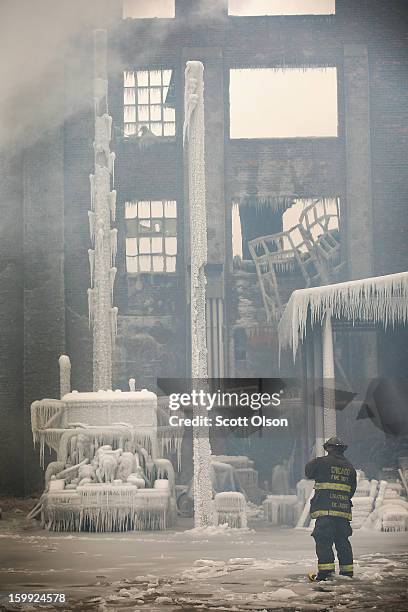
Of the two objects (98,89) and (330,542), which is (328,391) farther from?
(98,89)

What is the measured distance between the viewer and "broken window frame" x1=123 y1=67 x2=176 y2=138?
23.3 feet

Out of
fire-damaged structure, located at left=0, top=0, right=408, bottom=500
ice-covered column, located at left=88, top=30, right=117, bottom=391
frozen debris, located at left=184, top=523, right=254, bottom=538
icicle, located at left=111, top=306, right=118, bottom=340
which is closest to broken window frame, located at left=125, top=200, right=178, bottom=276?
fire-damaged structure, located at left=0, top=0, right=408, bottom=500

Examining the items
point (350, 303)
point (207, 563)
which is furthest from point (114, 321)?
point (207, 563)

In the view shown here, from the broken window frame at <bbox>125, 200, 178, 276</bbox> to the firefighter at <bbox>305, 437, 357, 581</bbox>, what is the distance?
1557 mm

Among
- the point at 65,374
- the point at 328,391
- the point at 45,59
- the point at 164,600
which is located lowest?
the point at 164,600

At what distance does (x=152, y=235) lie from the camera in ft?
23.5

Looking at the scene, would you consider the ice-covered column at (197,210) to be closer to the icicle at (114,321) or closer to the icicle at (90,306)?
the icicle at (114,321)

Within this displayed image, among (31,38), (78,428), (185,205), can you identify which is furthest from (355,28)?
(78,428)

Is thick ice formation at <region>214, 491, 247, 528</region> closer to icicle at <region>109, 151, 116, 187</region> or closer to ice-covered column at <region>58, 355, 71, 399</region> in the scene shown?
ice-covered column at <region>58, 355, 71, 399</region>

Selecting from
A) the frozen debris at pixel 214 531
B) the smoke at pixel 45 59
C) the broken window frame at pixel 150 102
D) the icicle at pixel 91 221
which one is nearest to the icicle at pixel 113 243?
the icicle at pixel 91 221

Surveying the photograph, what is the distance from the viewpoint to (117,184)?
7199mm

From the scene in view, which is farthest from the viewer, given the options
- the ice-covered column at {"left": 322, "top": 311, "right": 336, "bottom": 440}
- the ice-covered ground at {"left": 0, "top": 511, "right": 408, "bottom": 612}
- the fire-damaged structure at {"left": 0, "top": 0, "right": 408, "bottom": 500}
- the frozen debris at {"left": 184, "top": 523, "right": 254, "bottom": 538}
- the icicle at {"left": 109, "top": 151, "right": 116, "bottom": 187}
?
the icicle at {"left": 109, "top": 151, "right": 116, "bottom": 187}

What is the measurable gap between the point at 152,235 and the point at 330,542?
210cm

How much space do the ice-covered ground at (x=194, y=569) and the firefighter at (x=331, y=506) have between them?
0.38 ft
